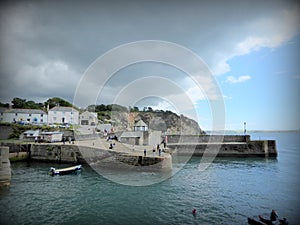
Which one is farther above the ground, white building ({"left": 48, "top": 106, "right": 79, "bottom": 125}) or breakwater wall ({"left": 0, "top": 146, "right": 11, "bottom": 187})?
white building ({"left": 48, "top": 106, "right": 79, "bottom": 125})

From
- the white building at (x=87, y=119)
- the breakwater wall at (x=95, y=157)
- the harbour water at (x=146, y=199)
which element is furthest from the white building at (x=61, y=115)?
the harbour water at (x=146, y=199)

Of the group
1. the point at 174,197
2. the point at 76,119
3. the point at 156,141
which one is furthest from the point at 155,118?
the point at 174,197

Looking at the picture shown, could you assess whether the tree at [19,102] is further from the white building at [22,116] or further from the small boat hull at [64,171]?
the small boat hull at [64,171]

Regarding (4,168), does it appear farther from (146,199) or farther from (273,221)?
(273,221)

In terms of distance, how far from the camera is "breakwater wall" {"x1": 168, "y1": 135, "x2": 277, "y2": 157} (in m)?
36.8

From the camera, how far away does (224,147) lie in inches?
1481

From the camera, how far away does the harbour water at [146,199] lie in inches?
462

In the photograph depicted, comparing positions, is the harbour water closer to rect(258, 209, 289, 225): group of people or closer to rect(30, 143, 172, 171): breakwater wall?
rect(258, 209, 289, 225): group of people

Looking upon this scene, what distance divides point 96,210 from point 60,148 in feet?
63.8

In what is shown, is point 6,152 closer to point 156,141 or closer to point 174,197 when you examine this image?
point 174,197

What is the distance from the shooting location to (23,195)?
601 inches

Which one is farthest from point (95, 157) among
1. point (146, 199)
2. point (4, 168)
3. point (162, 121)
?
point (162, 121)

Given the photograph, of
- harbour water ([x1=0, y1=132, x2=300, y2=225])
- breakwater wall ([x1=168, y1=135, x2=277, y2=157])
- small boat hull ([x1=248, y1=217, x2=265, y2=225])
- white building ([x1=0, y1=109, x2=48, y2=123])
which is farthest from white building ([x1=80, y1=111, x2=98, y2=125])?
small boat hull ([x1=248, y1=217, x2=265, y2=225])

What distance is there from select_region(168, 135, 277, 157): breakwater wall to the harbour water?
1505 cm
